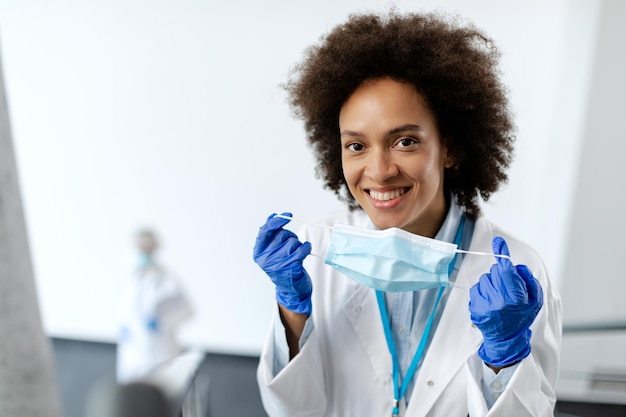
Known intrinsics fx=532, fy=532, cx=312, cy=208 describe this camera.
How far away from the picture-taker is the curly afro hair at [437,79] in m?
1.20

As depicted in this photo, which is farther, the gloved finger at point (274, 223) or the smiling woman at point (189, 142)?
the smiling woman at point (189, 142)

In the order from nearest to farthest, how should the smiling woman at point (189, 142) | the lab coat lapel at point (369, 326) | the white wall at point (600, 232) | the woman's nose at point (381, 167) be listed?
the woman's nose at point (381, 167) < the lab coat lapel at point (369, 326) < the smiling woman at point (189, 142) < the white wall at point (600, 232)

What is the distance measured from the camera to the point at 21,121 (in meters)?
3.26

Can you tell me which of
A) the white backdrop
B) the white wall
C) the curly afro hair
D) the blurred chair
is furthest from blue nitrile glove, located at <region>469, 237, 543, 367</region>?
the white wall

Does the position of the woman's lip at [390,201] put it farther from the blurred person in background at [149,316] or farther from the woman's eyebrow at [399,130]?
the blurred person in background at [149,316]

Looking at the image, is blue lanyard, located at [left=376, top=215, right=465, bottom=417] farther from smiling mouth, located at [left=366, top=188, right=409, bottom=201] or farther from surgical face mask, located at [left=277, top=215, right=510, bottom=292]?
smiling mouth, located at [left=366, top=188, right=409, bottom=201]

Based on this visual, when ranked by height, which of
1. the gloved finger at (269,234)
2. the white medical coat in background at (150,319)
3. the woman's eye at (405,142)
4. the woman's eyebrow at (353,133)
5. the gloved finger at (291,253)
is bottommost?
the white medical coat in background at (150,319)

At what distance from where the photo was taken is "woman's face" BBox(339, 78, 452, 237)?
114 cm

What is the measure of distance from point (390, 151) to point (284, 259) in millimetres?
328

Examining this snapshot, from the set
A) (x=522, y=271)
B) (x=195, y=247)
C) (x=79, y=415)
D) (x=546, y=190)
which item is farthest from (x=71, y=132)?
(x=522, y=271)

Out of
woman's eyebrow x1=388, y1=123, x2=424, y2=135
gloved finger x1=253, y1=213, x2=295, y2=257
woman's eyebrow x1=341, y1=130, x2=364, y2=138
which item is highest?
woman's eyebrow x1=388, y1=123, x2=424, y2=135

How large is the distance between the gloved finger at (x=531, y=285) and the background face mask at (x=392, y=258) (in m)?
0.14

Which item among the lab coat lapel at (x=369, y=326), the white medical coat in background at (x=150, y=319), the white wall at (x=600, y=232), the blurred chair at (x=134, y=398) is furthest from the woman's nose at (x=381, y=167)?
the white medical coat in background at (x=150, y=319)

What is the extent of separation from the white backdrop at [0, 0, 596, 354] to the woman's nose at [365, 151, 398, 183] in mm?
783
